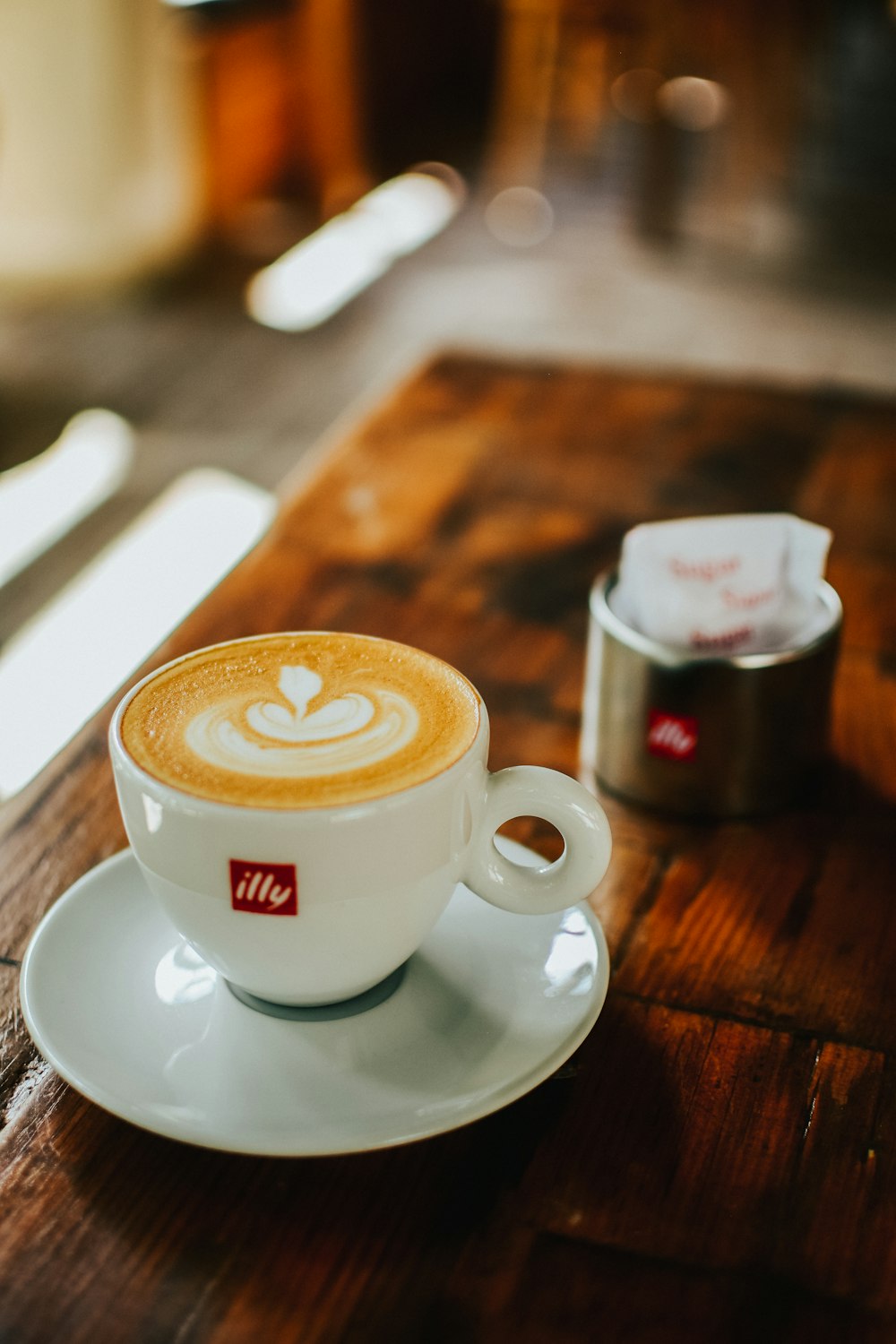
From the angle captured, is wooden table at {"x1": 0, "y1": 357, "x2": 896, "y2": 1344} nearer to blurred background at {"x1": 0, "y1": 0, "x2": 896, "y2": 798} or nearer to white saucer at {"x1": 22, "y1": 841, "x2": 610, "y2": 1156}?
white saucer at {"x1": 22, "y1": 841, "x2": 610, "y2": 1156}

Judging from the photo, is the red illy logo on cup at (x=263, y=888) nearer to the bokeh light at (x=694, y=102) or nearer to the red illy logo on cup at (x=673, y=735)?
the red illy logo on cup at (x=673, y=735)

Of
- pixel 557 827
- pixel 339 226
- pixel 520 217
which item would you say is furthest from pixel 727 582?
pixel 520 217

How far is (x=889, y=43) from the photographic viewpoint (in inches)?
131

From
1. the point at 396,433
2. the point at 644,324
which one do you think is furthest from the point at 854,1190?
the point at 644,324

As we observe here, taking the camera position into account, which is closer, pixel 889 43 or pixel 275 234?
pixel 889 43

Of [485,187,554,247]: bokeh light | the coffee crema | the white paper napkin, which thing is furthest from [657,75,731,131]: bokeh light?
the coffee crema

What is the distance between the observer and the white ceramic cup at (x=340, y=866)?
0.41 meters

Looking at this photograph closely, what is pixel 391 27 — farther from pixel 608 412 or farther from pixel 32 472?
pixel 608 412

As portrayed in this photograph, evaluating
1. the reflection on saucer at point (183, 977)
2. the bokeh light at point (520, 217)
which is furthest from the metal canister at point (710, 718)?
the bokeh light at point (520, 217)

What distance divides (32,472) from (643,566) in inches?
74.4

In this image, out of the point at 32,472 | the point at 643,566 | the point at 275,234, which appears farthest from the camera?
the point at 275,234

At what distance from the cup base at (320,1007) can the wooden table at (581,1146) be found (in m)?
0.05

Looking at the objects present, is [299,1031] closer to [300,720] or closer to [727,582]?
[300,720]

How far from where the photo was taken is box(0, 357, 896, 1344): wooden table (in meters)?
0.38
